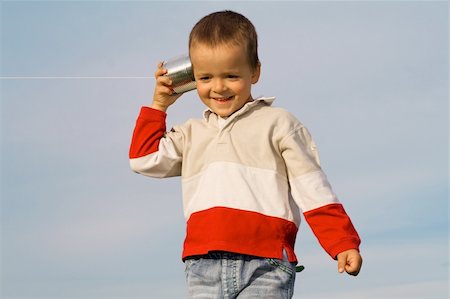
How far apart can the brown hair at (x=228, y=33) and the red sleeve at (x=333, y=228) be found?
95 centimetres

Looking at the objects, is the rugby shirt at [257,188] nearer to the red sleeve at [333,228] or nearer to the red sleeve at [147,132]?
the red sleeve at [333,228]

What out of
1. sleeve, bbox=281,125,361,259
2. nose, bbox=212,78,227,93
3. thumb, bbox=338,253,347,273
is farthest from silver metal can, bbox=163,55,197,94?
thumb, bbox=338,253,347,273

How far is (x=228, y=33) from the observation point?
4.51m

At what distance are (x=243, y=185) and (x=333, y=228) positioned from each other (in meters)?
0.57

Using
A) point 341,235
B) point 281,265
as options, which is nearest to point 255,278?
point 281,265

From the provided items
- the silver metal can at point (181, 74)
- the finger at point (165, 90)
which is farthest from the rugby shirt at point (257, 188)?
the finger at point (165, 90)

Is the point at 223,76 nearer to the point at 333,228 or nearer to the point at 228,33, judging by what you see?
the point at 228,33

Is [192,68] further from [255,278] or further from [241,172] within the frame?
[255,278]

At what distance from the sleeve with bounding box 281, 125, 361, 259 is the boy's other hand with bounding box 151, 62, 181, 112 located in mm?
921

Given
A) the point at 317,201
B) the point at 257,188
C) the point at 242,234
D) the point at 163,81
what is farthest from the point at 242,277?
the point at 163,81

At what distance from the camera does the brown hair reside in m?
4.50

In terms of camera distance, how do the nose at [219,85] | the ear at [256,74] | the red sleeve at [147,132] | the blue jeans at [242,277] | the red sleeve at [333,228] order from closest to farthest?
1. the blue jeans at [242,277]
2. the red sleeve at [333,228]
3. the nose at [219,85]
4. the ear at [256,74]
5. the red sleeve at [147,132]

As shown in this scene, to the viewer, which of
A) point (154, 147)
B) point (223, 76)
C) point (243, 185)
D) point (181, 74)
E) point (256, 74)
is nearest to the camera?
point (243, 185)

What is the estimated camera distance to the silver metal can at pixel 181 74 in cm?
478
